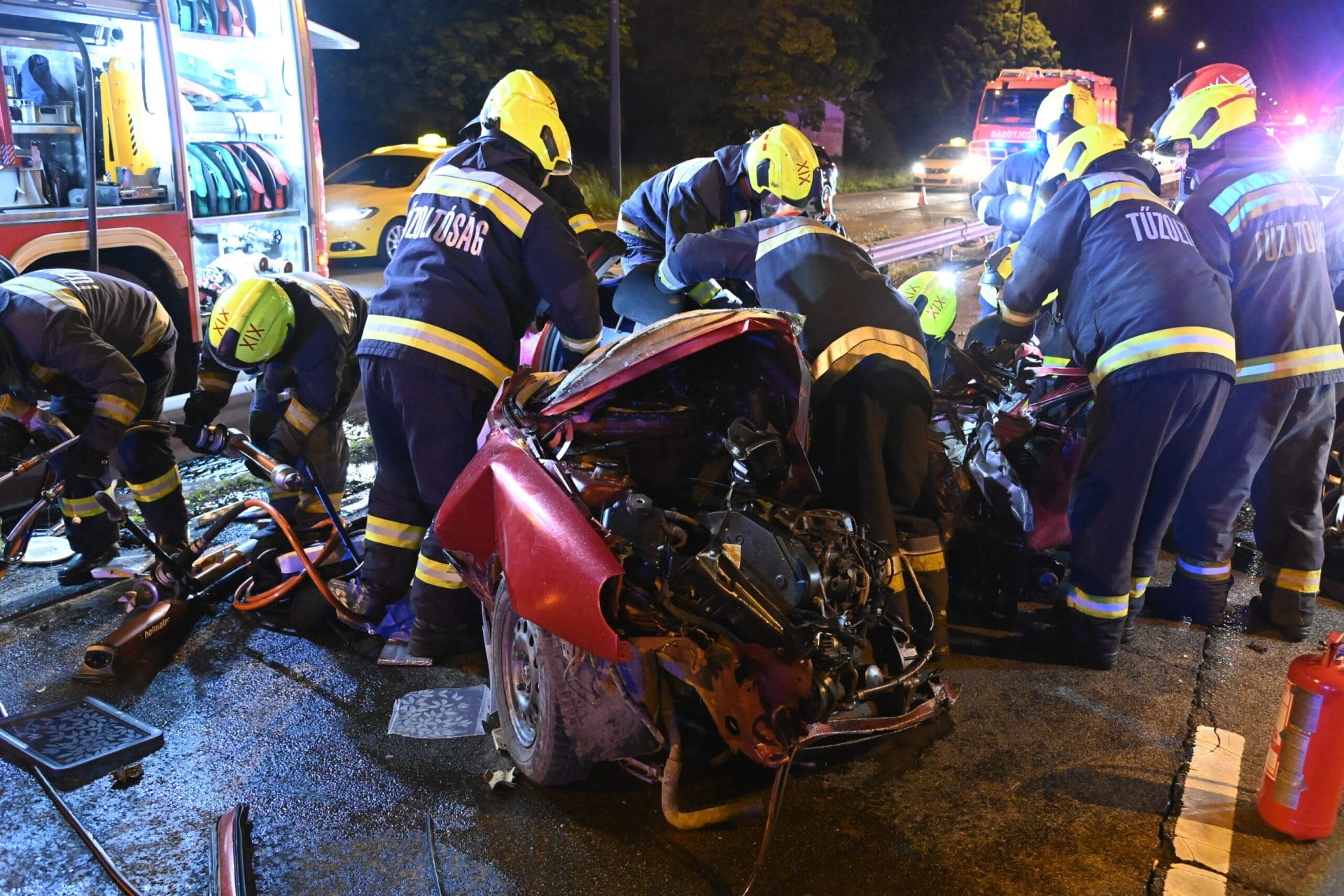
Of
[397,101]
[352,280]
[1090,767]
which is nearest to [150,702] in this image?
[1090,767]

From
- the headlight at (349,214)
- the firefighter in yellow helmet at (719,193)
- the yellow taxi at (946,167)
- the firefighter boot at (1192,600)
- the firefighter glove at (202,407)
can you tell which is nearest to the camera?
the firefighter boot at (1192,600)

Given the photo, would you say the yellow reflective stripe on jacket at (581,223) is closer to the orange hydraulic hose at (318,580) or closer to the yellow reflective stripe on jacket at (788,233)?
the yellow reflective stripe on jacket at (788,233)

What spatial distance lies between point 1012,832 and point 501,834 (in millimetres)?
1480

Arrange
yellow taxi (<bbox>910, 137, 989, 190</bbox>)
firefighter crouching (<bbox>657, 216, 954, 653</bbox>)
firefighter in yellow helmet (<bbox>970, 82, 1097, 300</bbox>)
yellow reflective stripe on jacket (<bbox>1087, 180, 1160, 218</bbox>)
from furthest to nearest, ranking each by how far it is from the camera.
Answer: yellow taxi (<bbox>910, 137, 989, 190</bbox>) → firefighter in yellow helmet (<bbox>970, 82, 1097, 300</bbox>) → yellow reflective stripe on jacket (<bbox>1087, 180, 1160, 218</bbox>) → firefighter crouching (<bbox>657, 216, 954, 653</bbox>)

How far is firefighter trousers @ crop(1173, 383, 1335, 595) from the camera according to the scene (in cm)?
425

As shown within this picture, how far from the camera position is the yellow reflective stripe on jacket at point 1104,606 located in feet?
13.1

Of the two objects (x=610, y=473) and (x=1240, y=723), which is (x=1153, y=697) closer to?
(x=1240, y=723)

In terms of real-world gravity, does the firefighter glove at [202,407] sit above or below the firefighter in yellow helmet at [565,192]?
below

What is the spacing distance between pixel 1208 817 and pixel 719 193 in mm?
3907

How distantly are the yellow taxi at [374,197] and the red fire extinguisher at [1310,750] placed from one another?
36.4 ft

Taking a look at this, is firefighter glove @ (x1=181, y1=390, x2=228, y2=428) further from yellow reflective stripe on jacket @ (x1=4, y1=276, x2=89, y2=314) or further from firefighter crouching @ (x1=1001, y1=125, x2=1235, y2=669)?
firefighter crouching @ (x1=1001, y1=125, x2=1235, y2=669)

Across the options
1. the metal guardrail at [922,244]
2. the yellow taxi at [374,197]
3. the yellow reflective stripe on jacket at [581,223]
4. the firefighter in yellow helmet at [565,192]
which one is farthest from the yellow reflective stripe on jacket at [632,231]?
the yellow taxi at [374,197]

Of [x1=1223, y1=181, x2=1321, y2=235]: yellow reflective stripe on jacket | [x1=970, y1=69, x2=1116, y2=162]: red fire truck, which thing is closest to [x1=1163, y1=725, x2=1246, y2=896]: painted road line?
[x1=1223, y1=181, x2=1321, y2=235]: yellow reflective stripe on jacket

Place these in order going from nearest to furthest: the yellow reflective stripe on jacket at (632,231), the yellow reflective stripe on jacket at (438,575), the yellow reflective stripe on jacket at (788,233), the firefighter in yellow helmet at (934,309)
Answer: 1. the yellow reflective stripe on jacket at (788,233)
2. the yellow reflective stripe on jacket at (438,575)
3. the firefighter in yellow helmet at (934,309)
4. the yellow reflective stripe on jacket at (632,231)
